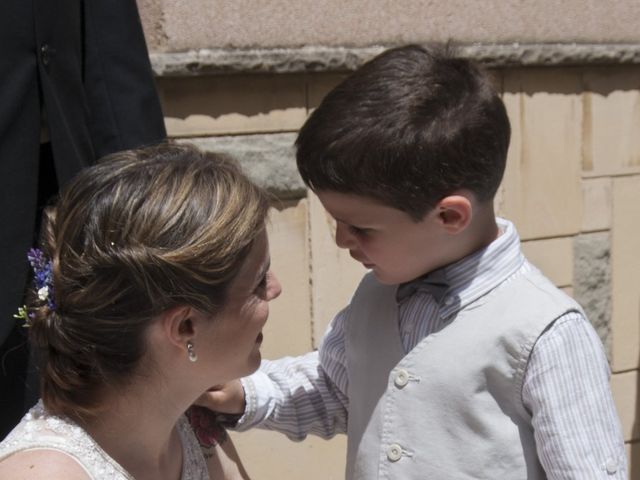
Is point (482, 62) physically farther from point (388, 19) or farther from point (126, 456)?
point (126, 456)

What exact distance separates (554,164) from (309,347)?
1.10m

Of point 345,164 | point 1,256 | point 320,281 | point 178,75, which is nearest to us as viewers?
point 345,164

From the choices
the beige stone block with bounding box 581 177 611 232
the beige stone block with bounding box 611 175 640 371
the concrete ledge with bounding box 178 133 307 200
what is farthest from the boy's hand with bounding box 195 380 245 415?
the beige stone block with bounding box 611 175 640 371

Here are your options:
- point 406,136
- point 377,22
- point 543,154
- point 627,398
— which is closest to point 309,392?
point 406,136

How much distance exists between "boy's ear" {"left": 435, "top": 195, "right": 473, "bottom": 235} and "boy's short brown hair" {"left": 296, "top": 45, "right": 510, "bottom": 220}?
2 centimetres

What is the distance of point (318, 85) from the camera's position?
3229mm

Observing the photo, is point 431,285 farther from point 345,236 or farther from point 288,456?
point 288,456

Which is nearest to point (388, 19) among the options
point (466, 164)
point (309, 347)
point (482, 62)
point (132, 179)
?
point (482, 62)

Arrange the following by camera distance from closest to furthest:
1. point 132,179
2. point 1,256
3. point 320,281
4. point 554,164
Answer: point 132,179
point 1,256
point 320,281
point 554,164

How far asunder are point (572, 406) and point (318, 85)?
1.65 metres

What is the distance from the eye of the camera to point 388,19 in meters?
3.36

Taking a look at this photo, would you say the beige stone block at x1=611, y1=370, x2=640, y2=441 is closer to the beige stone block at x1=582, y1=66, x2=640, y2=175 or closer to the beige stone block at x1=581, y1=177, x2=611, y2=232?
the beige stone block at x1=581, y1=177, x2=611, y2=232

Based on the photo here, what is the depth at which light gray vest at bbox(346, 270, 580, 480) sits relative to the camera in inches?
74.5

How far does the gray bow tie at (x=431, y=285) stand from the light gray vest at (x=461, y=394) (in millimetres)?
43
